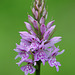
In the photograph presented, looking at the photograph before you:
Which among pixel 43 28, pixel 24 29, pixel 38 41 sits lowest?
pixel 38 41

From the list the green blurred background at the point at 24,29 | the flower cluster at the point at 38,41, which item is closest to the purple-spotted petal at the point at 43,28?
the flower cluster at the point at 38,41

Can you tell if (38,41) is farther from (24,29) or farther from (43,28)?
(24,29)

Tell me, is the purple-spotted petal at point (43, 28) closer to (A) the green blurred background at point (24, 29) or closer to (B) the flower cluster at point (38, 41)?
(B) the flower cluster at point (38, 41)

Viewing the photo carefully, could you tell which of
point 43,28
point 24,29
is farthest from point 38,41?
point 24,29

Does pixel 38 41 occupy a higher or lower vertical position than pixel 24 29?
lower

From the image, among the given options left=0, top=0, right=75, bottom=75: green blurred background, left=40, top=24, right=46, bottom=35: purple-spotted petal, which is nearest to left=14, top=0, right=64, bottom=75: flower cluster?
left=40, top=24, right=46, bottom=35: purple-spotted petal
